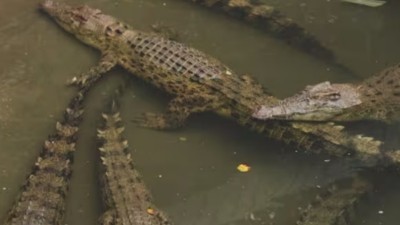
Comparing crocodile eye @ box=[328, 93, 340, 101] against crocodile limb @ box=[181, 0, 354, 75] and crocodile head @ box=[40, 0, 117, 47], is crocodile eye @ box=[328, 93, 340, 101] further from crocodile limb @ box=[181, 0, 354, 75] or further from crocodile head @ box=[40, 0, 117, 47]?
crocodile head @ box=[40, 0, 117, 47]

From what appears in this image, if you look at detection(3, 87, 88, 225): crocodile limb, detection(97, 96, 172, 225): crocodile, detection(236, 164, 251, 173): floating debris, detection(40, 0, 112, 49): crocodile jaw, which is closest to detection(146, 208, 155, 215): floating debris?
detection(97, 96, 172, 225): crocodile

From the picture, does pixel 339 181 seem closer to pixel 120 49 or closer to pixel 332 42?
pixel 332 42

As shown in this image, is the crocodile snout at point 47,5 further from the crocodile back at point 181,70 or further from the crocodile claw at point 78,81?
the crocodile claw at point 78,81

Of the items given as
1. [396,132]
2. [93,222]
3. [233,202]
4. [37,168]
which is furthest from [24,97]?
[396,132]

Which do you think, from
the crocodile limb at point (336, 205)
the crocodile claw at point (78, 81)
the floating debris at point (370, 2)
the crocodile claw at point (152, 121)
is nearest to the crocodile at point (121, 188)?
the crocodile claw at point (152, 121)

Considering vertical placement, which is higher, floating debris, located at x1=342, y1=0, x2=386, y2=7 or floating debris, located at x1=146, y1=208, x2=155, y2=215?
floating debris, located at x1=342, y1=0, x2=386, y2=7

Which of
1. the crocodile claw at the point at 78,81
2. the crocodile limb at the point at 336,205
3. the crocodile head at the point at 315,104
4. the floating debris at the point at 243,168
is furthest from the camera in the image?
the crocodile claw at the point at 78,81

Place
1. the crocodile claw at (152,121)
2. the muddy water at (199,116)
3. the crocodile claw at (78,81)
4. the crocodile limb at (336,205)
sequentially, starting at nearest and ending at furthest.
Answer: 1. the crocodile limb at (336,205)
2. the muddy water at (199,116)
3. the crocodile claw at (152,121)
4. the crocodile claw at (78,81)
